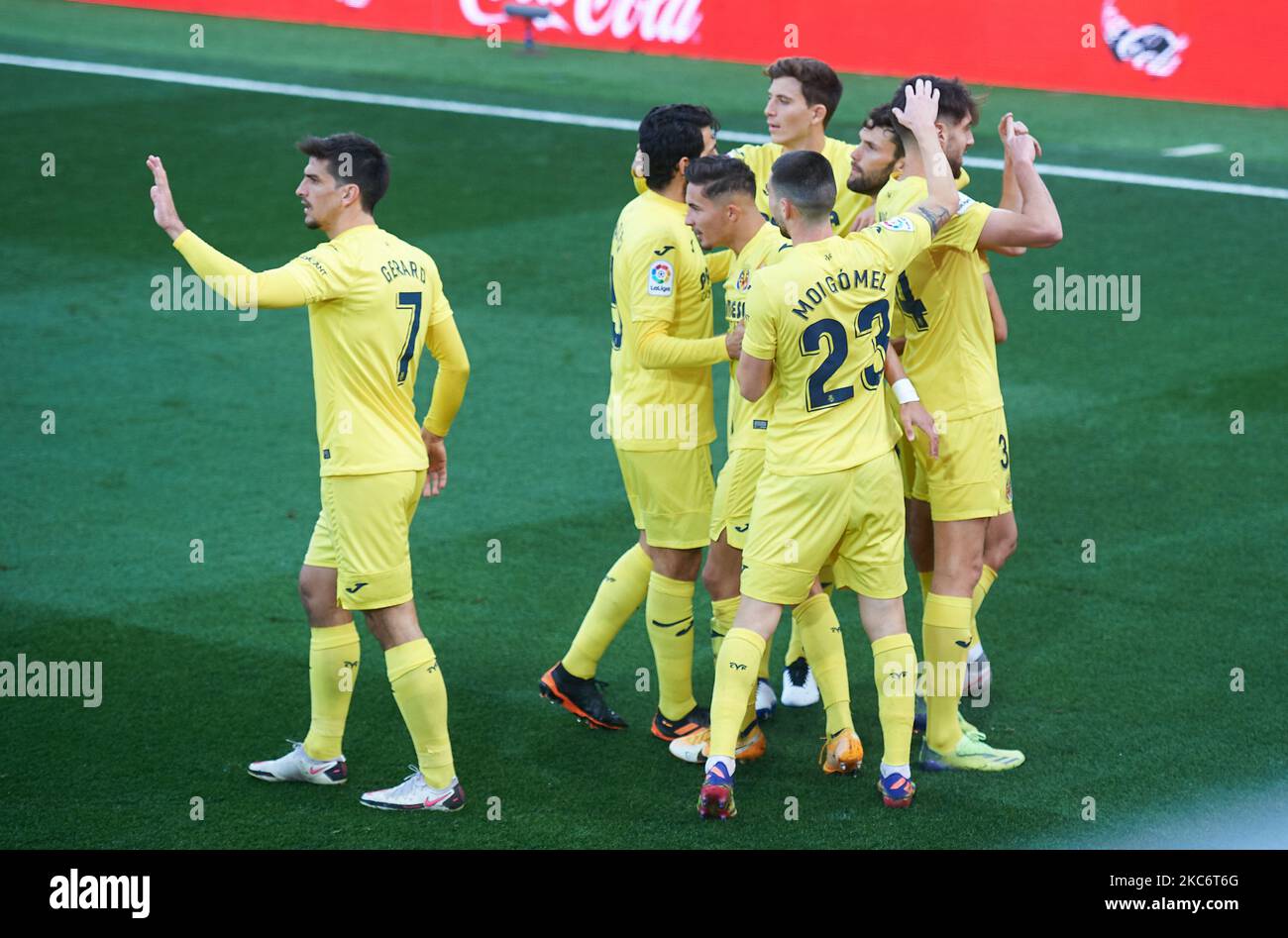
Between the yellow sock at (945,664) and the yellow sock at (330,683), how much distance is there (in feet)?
6.71

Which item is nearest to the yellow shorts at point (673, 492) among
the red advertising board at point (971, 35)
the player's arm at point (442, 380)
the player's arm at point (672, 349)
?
the player's arm at point (672, 349)

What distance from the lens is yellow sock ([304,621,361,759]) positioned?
586cm

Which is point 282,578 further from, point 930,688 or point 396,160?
point 396,160

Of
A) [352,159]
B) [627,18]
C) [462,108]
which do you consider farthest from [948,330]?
[627,18]

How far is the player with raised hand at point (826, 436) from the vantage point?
5.41 meters

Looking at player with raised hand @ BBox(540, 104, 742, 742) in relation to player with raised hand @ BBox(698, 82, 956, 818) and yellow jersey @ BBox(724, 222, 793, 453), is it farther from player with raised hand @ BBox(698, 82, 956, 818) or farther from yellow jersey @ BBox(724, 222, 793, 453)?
player with raised hand @ BBox(698, 82, 956, 818)

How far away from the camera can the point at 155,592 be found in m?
7.56

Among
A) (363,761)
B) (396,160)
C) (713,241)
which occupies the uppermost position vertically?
(396,160)

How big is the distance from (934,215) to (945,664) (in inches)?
63.4

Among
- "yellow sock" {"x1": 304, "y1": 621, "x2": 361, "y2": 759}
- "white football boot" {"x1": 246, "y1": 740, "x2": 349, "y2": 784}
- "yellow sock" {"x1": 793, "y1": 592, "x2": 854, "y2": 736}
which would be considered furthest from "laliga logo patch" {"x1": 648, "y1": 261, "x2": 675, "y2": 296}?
"white football boot" {"x1": 246, "y1": 740, "x2": 349, "y2": 784}

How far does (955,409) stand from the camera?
6.00 m

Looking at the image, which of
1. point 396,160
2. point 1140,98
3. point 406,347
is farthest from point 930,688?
point 1140,98

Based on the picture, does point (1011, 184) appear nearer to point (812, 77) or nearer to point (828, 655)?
point (812, 77)

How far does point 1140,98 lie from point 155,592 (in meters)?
13.9
